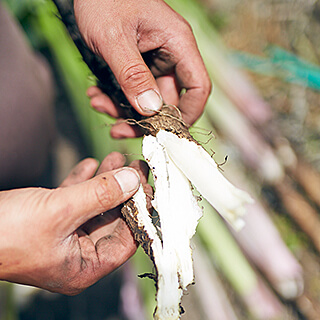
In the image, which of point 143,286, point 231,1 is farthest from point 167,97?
point 231,1

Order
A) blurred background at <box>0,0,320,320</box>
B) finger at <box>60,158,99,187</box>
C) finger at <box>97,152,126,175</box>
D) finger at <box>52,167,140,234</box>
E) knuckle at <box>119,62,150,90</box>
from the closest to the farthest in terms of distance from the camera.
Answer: finger at <box>52,167,140,234</box> < knuckle at <box>119,62,150,90</box> < finger at <box>97,152,126,175</box> < finger at <box>60,158,99,187</box> < blurred background at <box>0,0,320,320</box>

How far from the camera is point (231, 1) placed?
183 centimetres

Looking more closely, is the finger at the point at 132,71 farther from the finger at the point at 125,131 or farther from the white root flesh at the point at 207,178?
the finger at the point at 125,131

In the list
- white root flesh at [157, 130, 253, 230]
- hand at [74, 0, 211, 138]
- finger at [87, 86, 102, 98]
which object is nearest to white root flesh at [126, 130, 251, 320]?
white root flesh at [157, 130, 253, 230]

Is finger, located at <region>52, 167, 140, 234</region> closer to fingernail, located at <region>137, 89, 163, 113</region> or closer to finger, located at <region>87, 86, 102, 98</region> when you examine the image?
fingernail, located at <region>137, 89, 163, 113</region>

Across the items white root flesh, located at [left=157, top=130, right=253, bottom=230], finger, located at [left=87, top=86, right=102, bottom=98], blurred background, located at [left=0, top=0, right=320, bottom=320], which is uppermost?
white root flesh, located at [left=157, top=130, right=253, bottom=230]

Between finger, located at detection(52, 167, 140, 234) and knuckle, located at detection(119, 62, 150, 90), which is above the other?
knuckle, located at detection(119, 62, 150, 90)

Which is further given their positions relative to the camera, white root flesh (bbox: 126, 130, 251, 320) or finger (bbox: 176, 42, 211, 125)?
finger (bbox: 176, 42, 211, 125)

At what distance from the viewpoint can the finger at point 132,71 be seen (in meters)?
0.71

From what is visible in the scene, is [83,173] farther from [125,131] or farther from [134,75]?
[134,75]

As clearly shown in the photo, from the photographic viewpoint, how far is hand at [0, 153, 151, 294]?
1.87ft

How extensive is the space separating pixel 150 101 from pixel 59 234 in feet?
1.16

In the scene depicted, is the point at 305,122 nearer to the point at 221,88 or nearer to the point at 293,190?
the point at 293,190

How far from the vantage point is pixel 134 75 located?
708 mm
